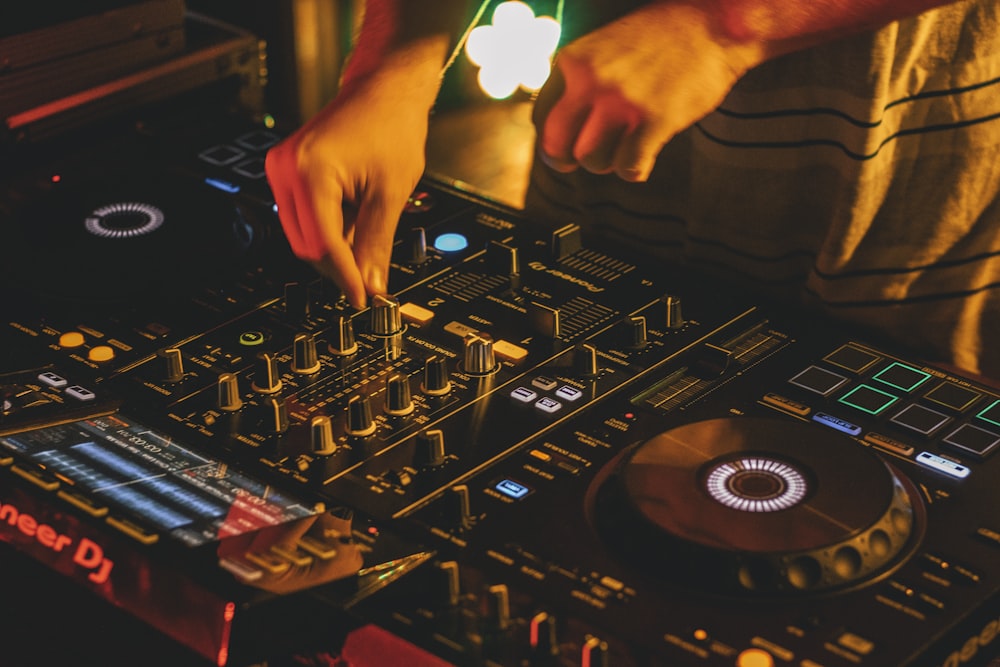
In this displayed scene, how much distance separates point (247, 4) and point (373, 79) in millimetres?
2013

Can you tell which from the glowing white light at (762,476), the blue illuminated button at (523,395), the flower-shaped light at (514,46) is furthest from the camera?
the flower-shaped light at (514,46)

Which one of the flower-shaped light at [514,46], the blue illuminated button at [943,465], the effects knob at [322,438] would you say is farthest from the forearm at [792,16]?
the flower-shaped light at [514,46]

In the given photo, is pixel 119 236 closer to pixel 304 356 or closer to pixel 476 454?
pixel 304 356

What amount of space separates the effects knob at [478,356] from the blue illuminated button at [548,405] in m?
0.07

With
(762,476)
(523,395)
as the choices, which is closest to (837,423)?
(762,476)

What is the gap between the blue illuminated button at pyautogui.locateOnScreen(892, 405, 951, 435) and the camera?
3.75 feet

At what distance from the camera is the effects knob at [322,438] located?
1.12m

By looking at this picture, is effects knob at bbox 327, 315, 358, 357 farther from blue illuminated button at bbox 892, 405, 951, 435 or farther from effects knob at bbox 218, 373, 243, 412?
blue illuminated button at bbox 892, 405, 951, 435

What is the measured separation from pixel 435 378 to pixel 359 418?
0.30 feet

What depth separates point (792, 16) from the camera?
1173 mm

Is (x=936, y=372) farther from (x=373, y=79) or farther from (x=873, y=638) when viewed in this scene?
(x=373, y=79)

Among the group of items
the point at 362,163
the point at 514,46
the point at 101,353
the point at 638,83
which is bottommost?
the point at 514,46

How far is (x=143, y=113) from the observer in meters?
1.78

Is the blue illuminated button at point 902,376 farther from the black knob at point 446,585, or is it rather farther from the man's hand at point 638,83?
the black knob at point 446,585
